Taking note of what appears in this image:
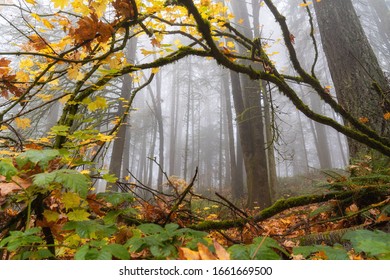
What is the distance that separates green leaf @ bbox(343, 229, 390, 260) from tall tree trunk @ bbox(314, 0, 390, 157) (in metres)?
2.43

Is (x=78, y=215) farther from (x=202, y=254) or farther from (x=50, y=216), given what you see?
(x=202, y=254)

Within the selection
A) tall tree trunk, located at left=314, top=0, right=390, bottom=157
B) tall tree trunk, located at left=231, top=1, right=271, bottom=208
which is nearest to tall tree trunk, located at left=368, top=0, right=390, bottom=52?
tall tree trunk, located at left=231, top=1, right=271, bottom=208

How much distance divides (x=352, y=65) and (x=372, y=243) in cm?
343

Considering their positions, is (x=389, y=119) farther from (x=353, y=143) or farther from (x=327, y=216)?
(x=327, y=216)

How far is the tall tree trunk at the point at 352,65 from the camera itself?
3.31 meters

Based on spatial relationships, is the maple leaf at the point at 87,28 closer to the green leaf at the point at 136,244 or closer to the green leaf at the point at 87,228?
the green leaf at the point at 87,228

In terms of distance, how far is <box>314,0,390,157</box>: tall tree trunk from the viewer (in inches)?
130

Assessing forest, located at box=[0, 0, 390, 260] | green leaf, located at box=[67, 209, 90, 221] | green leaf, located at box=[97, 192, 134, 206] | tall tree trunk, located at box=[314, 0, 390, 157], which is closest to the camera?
forest, located at box=[0, 0, 390, 260]

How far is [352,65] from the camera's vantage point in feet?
11.9

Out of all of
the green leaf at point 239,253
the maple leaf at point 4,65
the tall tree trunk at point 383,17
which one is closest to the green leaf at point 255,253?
the green leaf at point 239,253

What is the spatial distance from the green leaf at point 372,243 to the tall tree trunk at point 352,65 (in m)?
2.43

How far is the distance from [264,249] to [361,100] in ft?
10.9

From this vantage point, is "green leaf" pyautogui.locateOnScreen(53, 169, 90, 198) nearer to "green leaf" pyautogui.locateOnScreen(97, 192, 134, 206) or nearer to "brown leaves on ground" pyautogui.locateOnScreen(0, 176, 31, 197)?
"brown leaves on ground" pyautogui.locateOnScreen(0, 176, 31, 197)

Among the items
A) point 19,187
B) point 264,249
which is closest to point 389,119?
point 264,249
